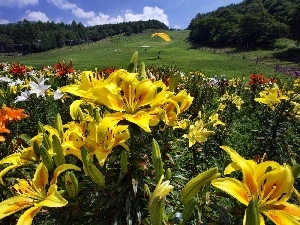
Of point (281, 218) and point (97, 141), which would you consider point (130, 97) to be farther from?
point (281, 218)

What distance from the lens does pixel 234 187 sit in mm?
1083

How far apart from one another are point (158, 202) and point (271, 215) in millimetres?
435

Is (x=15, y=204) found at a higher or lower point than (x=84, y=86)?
lower

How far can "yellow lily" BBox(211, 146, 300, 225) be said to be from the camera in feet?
3.48

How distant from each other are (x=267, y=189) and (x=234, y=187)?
0.46 feet

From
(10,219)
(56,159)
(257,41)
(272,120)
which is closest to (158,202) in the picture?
(56,159)

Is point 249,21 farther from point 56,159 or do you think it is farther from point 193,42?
point 56,159

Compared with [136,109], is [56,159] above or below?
below

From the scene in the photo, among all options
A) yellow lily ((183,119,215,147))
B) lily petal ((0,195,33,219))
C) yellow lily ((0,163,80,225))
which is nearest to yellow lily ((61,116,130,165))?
yellow lily ((0,163,80,225))

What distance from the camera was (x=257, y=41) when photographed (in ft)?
173

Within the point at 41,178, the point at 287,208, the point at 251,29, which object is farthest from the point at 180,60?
the point at 287,208

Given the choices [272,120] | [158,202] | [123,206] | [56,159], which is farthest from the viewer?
[272,120]

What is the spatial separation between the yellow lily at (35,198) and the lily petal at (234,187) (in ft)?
2.01

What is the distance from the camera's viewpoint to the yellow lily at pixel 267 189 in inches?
41.8
